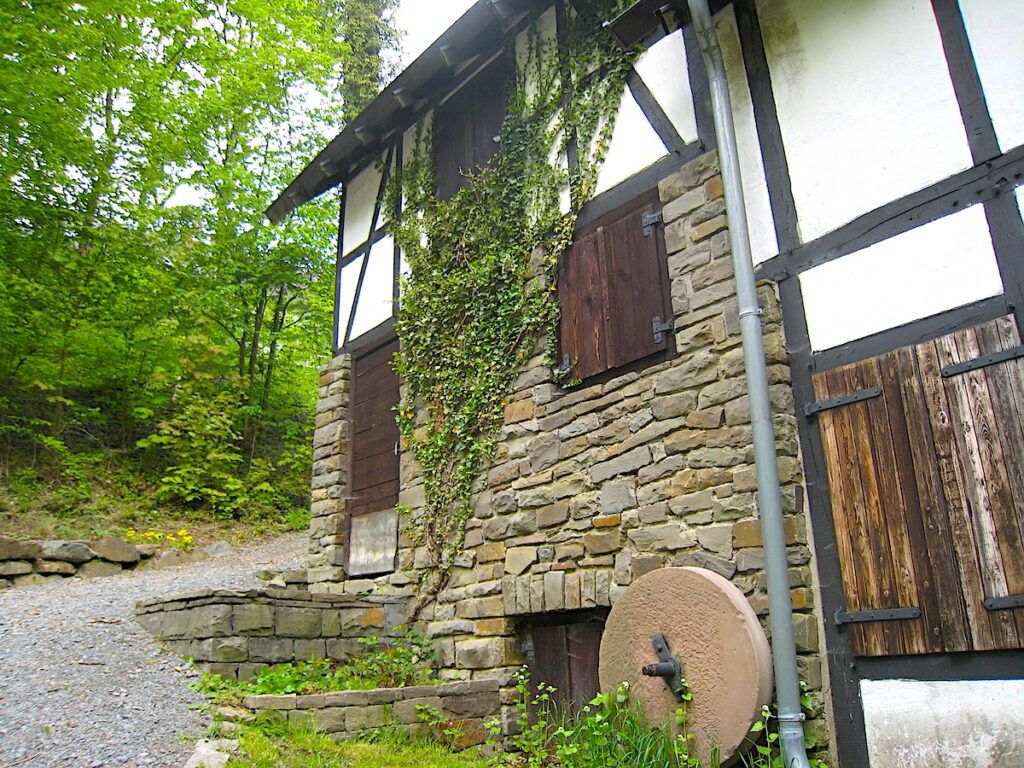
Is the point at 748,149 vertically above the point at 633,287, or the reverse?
the point at 748,149

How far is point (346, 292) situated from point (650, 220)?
13.2 feet

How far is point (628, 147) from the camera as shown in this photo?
541 cm

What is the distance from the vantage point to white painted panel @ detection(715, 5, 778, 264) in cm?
457

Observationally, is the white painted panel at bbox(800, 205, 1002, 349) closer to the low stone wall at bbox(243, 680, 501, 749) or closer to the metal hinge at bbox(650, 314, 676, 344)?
the metal hinge at bbox(650, 314, 676, 344)

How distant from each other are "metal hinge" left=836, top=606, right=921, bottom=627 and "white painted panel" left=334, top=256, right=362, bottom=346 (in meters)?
5.60

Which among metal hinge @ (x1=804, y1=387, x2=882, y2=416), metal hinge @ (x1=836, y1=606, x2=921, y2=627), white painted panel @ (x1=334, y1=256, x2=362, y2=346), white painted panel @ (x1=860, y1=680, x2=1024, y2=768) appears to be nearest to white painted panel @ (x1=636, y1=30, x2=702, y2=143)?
metal hinge @ (x1=804, y1=387, x2=882, y2=416)

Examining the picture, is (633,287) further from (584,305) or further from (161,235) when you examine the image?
(161,235)

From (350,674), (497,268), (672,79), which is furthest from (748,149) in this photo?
(350,674)

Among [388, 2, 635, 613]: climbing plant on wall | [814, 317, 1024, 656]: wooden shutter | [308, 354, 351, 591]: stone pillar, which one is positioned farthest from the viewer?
[308, 354, 351, 591]: stone pillar

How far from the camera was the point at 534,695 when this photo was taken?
5426 mm

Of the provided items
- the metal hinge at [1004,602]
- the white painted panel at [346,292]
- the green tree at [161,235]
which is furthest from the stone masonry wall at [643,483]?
the green tree at [161,235]

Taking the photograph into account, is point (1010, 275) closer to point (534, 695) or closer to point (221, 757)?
point (534, 695)

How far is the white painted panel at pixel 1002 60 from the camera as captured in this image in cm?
367

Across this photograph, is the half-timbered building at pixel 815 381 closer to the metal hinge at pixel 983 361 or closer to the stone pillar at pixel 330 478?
the metal hinge at pixel 983 361
